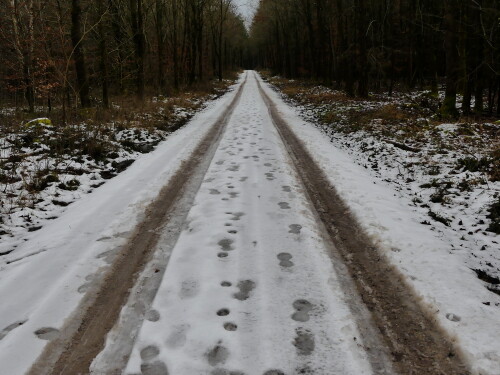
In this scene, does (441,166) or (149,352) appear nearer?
(149,352)

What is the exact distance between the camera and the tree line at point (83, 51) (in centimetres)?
1163

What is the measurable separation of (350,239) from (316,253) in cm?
71

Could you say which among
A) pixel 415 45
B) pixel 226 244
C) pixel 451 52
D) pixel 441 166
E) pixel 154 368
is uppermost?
pixel 415 45

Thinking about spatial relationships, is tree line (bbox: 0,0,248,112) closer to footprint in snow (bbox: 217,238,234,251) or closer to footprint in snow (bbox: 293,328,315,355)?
footprint in snow (bbox: 217,238,234,251)

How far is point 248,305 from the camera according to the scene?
3197 mm

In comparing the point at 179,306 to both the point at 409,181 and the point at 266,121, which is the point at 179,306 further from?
the point at 266,121

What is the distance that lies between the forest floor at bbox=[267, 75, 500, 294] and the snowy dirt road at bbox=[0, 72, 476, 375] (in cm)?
135

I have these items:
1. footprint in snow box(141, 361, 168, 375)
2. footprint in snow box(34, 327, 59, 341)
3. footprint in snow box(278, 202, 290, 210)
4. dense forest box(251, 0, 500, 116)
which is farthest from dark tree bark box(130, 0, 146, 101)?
footprint in snow box(141, 361, 168, 375)

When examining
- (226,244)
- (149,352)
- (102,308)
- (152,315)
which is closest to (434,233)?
(226,244)

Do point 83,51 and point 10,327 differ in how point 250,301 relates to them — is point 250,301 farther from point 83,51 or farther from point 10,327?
point 83,51

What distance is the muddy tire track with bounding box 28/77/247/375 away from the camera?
2.64 meters

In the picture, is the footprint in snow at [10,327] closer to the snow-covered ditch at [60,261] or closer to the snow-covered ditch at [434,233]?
the snow-covered ditch at [60,261]

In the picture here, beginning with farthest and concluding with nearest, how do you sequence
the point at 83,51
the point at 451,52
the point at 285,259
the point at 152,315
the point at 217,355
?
the point at 83,51 → the point at 451,52 → the point at 285,259 → the point at 152,315 → the point at 217,355

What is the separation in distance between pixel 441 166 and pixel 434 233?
10.5 feet
